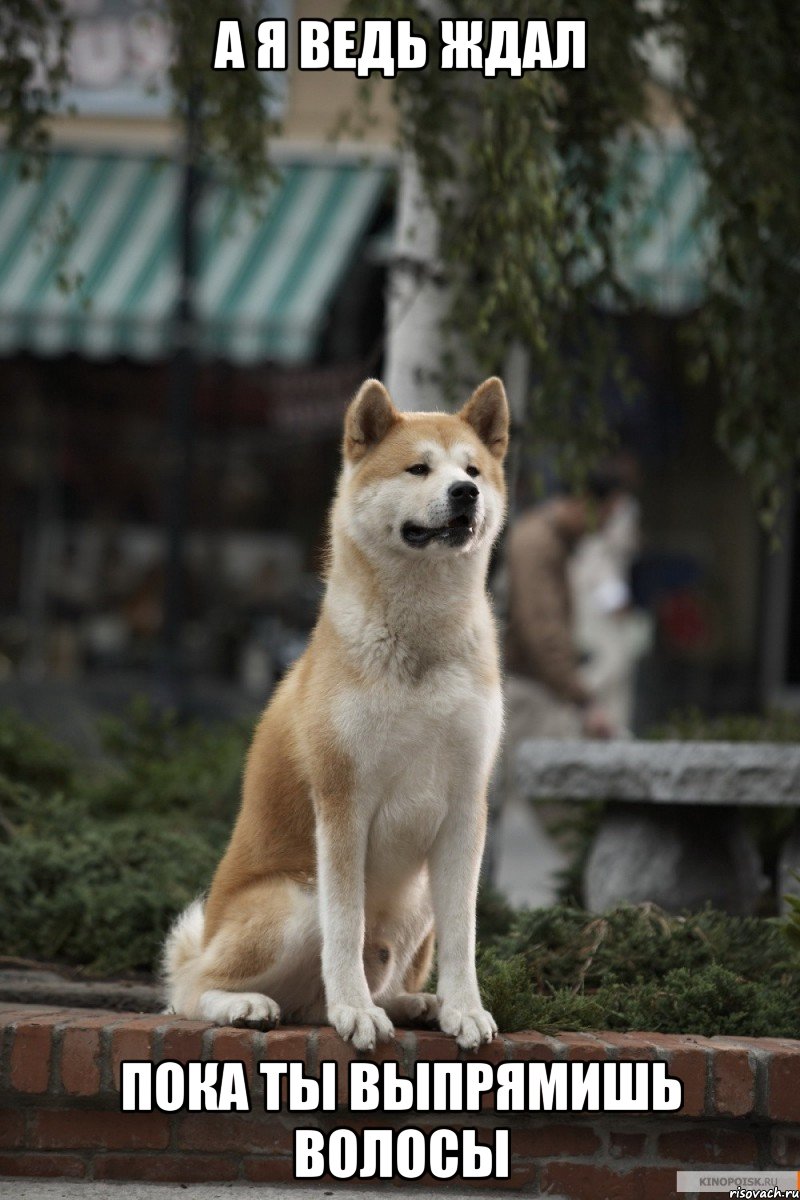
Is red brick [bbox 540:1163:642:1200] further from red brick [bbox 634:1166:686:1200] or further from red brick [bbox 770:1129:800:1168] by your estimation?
red brick [bbox 770:1129:800:1168]

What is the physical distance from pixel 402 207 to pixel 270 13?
1.22 m

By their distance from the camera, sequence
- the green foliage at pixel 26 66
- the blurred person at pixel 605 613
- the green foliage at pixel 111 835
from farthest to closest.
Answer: the blurred person at pixel 605 613, the green foliage at pixel 26 66, the green foliage at pixel 111 835

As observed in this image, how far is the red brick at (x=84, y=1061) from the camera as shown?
3.49 meters

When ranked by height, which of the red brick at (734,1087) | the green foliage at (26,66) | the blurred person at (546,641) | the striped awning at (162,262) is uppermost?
the striped awning at (162,262)

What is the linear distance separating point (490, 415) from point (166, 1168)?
1.90 metres

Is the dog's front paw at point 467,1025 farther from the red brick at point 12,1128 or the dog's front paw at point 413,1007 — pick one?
the red brick at point 12,1128

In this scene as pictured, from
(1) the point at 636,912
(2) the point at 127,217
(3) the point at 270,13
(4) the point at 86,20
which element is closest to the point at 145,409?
(2) the point at 127,217

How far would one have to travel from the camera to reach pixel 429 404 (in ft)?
18.0

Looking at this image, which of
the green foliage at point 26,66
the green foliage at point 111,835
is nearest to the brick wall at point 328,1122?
the green foliage at point 111,835

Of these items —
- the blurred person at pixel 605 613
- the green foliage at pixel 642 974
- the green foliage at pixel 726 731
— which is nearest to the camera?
the green foliage at pixel 642 974

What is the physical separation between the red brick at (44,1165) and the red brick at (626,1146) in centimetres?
121

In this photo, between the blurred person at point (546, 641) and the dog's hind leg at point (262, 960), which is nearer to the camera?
the dog's hind leg at point (262, 960)

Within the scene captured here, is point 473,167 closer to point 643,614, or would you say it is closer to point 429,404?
point 429,404

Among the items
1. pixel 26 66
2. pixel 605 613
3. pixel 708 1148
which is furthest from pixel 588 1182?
pixel 605 613
